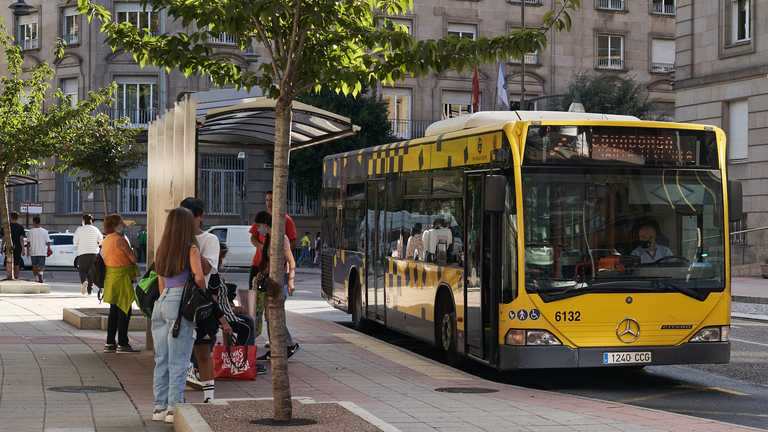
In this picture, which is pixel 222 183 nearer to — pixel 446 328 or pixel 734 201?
pixel 446 328

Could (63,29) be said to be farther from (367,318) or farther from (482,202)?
(482,202)

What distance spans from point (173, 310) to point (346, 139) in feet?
146

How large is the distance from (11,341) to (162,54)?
6.60 metres

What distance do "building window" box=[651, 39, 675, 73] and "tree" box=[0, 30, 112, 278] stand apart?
3559cm

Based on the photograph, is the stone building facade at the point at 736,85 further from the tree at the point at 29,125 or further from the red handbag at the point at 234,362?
the red handbag at the point at 234,362

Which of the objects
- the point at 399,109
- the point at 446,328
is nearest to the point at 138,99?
the point at 399,109

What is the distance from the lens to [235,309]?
1312 cm

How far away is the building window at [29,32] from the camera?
56.1 meters

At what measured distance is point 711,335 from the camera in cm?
1321

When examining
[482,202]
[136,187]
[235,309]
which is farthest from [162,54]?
[136,187]

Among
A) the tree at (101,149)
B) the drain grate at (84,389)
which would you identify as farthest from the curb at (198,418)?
the tree at (101,149)

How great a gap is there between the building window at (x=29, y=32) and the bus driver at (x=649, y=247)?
46985 millimetres

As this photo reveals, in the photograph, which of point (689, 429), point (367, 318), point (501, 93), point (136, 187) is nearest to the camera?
point (689, 429)

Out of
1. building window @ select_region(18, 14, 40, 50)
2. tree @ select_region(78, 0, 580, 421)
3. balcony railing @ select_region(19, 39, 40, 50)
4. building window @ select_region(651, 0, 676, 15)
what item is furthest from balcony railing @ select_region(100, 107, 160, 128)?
tree @ select_region(78, 0, 580, 421)
